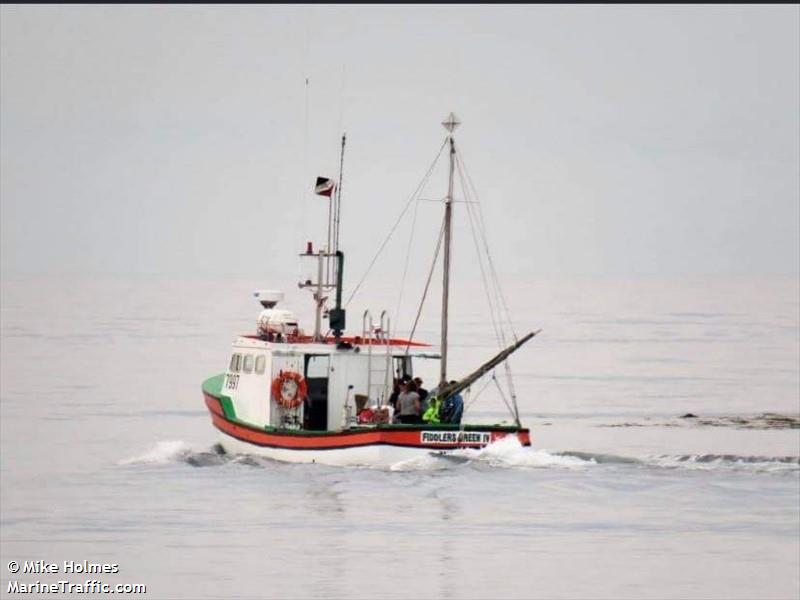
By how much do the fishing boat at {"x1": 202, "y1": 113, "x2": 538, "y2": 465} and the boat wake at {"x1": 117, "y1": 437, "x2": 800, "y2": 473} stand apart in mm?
182

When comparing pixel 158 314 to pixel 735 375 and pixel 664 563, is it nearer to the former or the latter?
pixel 735 375

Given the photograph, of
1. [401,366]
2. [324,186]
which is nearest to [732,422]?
[401,366]

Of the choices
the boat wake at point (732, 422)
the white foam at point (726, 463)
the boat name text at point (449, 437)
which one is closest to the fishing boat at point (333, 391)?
the boat name text at point (449, 437)

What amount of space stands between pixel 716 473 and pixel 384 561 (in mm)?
11639

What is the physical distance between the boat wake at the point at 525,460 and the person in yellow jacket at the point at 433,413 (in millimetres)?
1042

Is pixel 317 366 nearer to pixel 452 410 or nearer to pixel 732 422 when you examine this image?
pixel 452 410

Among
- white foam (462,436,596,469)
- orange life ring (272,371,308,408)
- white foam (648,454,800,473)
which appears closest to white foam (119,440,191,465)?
orange life ring (272,371,308,408)

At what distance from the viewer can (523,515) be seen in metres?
37.8

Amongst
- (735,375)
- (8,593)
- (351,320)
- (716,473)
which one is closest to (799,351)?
(735,375)

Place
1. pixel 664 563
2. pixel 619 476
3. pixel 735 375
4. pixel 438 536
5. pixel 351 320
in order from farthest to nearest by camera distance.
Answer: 1. pixel 351 320
2. pixel 735 375
3. pixel 619 476
4. pixel 438 536
5. pixel 664 563

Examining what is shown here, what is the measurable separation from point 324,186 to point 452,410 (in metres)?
6.51

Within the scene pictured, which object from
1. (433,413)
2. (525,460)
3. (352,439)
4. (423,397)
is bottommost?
(525,460)

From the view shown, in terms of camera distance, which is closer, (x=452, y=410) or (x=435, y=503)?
(x=435, y=503)

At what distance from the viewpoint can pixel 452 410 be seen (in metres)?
44.1
